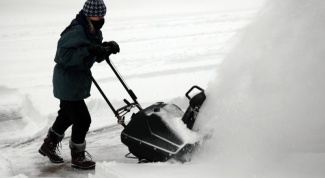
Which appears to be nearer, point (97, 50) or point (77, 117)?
point (97, 50)

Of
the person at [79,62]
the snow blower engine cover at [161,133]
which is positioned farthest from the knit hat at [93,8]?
the snow blower engine cover at [161,133]

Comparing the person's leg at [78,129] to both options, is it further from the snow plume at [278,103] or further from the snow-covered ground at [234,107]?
the snow plume at [278,103]

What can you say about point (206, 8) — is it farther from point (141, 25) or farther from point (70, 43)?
point (70, 43)

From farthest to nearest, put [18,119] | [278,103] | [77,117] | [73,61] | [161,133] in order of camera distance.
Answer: [18,119], [77,117], [73,61], [161,133], [278,103]

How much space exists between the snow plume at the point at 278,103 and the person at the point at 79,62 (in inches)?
45.6

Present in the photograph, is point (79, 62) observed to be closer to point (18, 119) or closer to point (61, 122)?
point (61, 122)

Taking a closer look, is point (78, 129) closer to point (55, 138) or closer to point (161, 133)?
point (55, 138)

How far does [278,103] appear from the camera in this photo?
306cm

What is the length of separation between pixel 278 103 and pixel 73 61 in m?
1.69

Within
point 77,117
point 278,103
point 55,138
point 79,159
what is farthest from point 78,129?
point 278,103

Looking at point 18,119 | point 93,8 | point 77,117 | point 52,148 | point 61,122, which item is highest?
point 93,8

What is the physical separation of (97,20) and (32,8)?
1536 cm

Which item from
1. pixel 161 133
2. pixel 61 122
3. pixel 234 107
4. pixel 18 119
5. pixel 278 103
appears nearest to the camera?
pixel 278 103

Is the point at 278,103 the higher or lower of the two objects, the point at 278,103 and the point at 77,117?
the higher
